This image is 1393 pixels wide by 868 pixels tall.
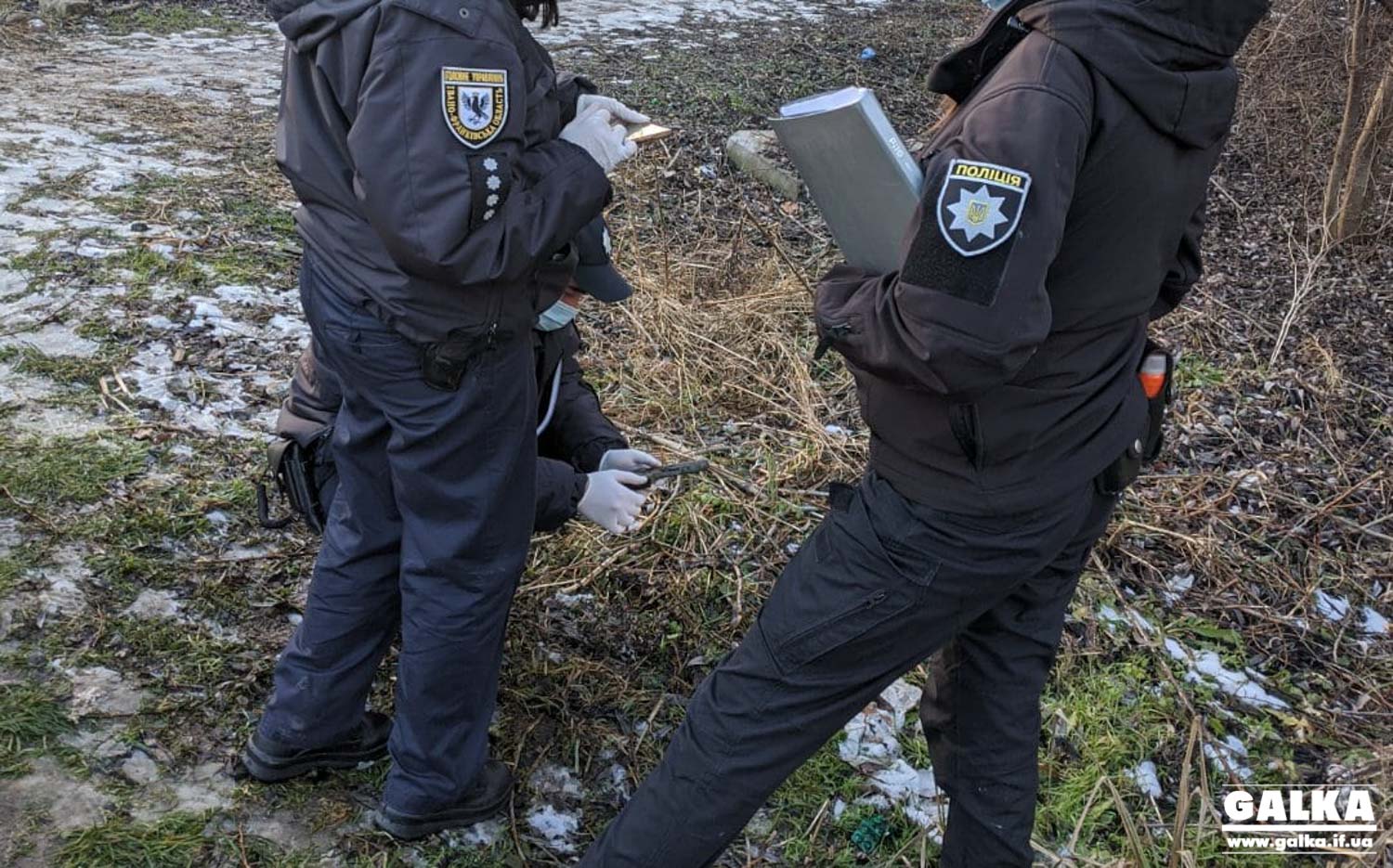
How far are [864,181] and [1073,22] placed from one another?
44cm

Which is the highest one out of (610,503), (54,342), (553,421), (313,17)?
(313,17)

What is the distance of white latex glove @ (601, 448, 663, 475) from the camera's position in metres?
2.91

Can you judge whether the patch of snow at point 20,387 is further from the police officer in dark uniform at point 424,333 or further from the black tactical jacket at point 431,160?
the black tactical jacket at point 431,160

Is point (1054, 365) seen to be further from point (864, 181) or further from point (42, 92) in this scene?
point (42, 92)

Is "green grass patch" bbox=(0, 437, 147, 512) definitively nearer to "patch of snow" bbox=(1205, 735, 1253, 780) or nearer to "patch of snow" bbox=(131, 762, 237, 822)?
"patch of snow" bbox=(131, 762, 237, 822)

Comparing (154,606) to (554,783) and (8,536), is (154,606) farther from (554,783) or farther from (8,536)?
(554,783)

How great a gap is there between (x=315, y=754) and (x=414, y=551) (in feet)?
2.06

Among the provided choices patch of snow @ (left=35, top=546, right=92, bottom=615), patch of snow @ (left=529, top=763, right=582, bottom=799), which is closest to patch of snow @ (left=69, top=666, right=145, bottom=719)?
patch of snow @ (left=35, top=546, right=92, bottom=615)

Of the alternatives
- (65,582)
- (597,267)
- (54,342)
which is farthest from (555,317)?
(54,342)

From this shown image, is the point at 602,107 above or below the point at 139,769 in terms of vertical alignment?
above

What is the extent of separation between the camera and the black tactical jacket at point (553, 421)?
2.68m

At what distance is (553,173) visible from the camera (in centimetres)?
217

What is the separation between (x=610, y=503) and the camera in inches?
106

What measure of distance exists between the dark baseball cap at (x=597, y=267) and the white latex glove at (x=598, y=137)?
207 millimetres
